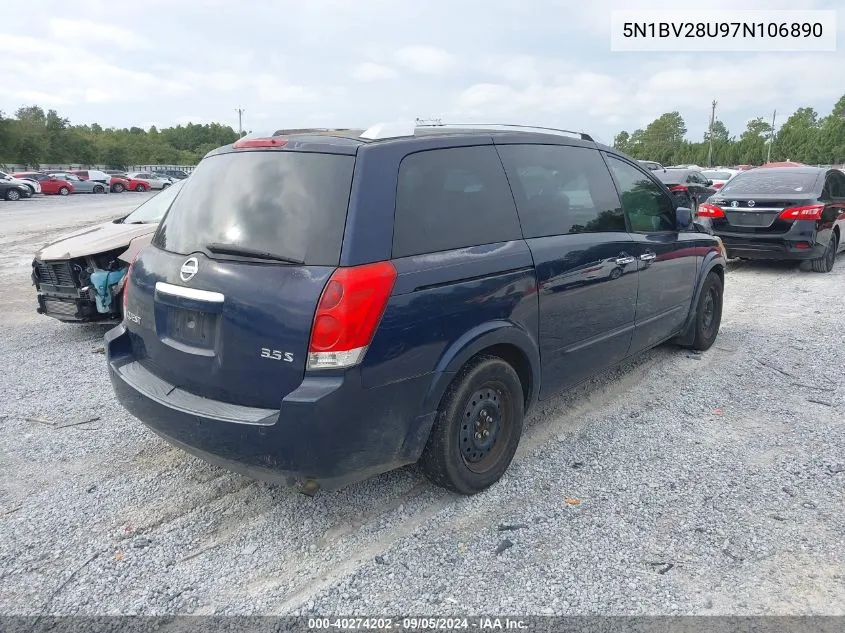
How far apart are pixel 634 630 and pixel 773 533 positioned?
1039 mm

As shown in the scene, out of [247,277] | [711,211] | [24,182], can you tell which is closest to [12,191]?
[24,182]

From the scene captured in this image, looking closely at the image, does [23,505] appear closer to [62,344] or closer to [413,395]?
[413,395]

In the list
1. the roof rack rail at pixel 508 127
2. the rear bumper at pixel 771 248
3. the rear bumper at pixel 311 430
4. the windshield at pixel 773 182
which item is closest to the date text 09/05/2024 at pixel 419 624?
the rear bumper at pixel 311 430

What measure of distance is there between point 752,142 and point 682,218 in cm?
9062

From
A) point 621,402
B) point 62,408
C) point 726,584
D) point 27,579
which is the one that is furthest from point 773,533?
point 62,408

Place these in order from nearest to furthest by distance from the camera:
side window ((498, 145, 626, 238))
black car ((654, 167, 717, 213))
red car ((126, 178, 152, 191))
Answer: side window ((498, 145, 626, 238)) → black car ((654, 167, 717, 213)) → red car ((126, 178, 152, 191))

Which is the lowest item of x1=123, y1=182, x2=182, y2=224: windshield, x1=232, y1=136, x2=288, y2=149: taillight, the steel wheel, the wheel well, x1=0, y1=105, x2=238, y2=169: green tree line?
the steel wheel

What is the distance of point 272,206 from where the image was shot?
2.93 meters

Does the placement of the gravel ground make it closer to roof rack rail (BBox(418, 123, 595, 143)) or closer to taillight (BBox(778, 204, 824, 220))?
roof rack rail (BBox(418, 123, 595, 143))

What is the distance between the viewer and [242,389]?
2.81m

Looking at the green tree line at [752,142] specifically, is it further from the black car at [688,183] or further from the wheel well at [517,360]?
the wheel well at [517,360]

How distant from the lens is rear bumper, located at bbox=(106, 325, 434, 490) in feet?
8.69

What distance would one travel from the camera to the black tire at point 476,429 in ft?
10.2

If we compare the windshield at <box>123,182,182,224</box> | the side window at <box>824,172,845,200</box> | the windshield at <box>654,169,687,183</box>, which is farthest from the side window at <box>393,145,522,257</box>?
the windshield at <box>654,169,687,183</box>
